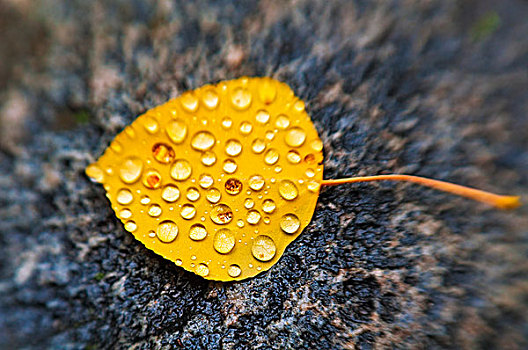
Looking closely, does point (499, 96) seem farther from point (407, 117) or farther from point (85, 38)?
point (85, 38)

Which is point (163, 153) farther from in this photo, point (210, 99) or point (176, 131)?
point (210, 99)

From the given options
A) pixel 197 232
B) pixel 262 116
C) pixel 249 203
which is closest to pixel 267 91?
pixel 262 116

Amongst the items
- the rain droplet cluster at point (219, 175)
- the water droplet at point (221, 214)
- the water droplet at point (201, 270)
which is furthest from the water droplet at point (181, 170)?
the water droplet at point (201, 270)

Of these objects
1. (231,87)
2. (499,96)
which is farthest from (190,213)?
(499,96)

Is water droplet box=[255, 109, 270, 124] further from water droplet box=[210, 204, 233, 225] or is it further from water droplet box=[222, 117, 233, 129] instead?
water droplet box=[210, 204, 233, 225]

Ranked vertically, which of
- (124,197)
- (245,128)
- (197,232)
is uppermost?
(245,128)
